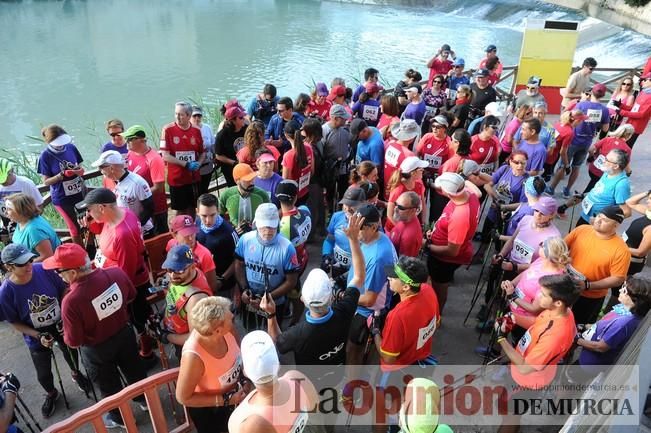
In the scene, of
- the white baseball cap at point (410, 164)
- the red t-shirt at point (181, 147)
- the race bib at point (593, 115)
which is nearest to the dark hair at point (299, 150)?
the white baseball cap at point (410, 164)

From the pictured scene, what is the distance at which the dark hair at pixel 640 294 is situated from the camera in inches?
128

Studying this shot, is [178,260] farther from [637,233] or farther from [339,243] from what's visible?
[637,233]

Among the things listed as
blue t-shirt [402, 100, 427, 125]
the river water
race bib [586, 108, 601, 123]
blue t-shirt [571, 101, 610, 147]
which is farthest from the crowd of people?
the river water

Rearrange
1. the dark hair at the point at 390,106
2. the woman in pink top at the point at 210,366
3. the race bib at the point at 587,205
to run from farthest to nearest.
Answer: the dark hair at the point at 390,106 < the race bib at the point at 587,205 < the woman in pink top at the point at 210,366

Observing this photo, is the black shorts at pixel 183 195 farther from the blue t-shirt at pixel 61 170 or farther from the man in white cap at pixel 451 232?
the man in white cap at pixel 451 232

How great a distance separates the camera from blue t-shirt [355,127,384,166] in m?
5.83

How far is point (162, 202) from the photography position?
554 centimetres

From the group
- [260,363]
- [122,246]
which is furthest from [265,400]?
[122,246]

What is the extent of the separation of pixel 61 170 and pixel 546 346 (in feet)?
16.6

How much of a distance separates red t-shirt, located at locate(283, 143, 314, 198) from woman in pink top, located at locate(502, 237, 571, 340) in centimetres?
248

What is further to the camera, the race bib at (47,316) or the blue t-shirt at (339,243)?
the blue t-shirt at (339,243)

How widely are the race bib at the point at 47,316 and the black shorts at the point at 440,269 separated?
10.5 feet

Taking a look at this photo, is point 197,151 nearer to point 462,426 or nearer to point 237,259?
point 237,259

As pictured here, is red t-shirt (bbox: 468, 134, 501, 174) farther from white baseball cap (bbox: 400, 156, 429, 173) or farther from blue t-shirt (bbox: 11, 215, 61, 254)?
blue t-shirt (bbox: 11, 215, 61, 254)
